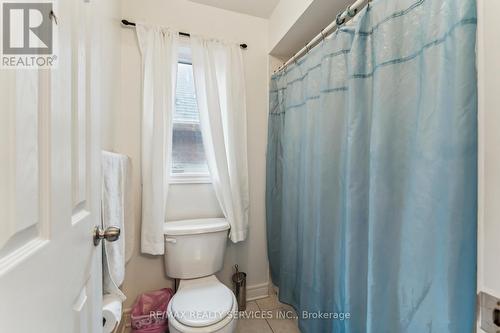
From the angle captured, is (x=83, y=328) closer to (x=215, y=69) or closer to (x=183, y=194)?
(x=183, y=194)

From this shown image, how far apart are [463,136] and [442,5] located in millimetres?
418

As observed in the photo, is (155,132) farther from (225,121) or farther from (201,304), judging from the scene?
(201,304)

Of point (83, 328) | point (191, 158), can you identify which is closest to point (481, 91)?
point (83, 328)

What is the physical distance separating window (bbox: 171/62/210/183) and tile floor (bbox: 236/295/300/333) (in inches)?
41.0

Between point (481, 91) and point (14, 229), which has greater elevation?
point (481, 91)

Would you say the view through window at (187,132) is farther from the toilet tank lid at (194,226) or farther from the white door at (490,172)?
the white door at (490,172)

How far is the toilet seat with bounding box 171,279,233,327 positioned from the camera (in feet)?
3.61

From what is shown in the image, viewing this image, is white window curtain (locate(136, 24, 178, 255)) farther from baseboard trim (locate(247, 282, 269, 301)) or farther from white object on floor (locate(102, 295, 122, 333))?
baseboard trim (locate(247, 282, 269, 301))

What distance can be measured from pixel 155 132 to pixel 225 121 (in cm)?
49

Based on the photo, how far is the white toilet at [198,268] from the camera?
3.81ft

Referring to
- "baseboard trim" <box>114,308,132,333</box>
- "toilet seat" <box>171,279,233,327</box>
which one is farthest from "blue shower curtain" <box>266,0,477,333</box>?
"baseboard trim" <box>114,308,132,333</box>

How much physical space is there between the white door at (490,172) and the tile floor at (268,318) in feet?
4.28

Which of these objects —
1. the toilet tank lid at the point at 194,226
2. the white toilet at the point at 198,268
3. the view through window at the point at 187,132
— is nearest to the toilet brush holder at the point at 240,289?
the white toilet at the point at 198,268

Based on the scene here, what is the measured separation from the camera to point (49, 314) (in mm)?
400
